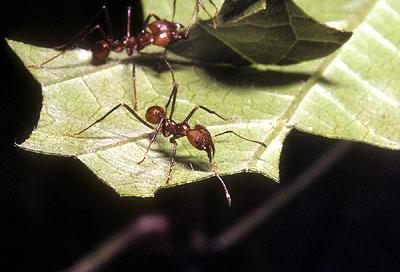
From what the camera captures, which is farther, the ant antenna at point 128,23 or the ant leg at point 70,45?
the ant antenna at point 128,23

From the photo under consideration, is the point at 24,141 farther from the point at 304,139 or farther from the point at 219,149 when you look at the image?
the point at 304,139

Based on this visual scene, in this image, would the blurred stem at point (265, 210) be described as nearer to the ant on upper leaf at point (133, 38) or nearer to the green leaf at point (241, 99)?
the green leaf at point (241, 99)

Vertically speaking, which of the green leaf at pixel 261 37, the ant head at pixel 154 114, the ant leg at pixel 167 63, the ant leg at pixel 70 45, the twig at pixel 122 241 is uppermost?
the green leaf at pixel 261 37

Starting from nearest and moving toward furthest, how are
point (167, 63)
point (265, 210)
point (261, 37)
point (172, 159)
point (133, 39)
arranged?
1. point (172, 159)
2. point (261, 37)
3. point (167, 63)
4. point (133, 39)
5. point (265, 210)

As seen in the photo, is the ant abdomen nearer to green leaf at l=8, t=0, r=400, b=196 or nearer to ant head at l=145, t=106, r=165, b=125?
green leaf at l=8, t=0, r=400, b=196

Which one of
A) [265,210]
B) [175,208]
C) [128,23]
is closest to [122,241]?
[175,208]

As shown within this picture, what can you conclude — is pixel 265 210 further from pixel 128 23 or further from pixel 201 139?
pixel 128 23

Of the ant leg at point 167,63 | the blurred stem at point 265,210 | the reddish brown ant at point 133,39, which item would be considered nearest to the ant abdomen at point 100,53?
the reddish brown ant at point 133,39
